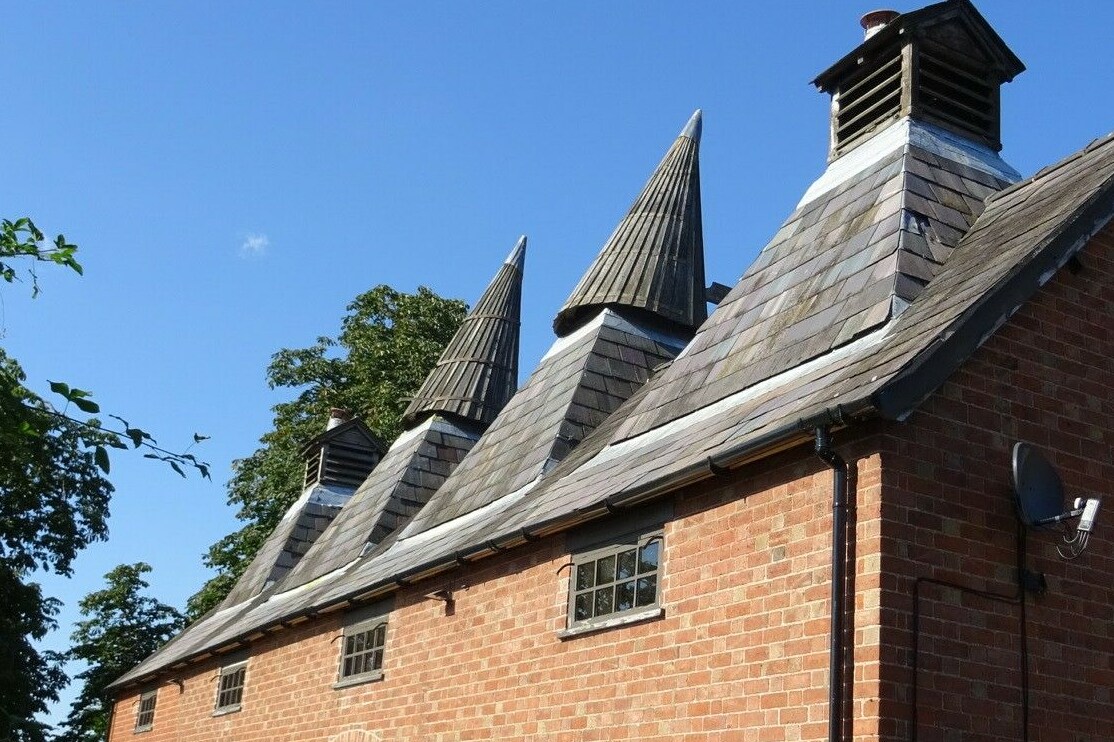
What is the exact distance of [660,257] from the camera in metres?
19.7

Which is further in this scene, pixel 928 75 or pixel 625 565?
pixel 928 75

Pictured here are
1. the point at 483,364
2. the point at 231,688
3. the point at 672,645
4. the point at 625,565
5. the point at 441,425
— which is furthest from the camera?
the point at 483,364

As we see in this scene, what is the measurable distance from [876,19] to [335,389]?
25029 millimetres

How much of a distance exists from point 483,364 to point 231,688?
7517mm

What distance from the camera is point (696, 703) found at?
9.06 metres

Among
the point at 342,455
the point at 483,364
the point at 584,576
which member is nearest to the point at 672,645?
the point at 584,576

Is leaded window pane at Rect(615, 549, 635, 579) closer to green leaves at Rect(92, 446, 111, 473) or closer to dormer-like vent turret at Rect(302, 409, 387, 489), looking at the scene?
green leaves at Rect(92, 446, 111, 473)

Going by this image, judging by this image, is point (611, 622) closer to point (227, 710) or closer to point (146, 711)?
point (227, 710)

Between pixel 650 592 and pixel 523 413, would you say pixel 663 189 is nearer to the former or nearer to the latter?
pixel 523 413

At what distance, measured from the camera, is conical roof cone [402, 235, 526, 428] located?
23.5m

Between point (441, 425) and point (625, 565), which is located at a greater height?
point (441, 425)

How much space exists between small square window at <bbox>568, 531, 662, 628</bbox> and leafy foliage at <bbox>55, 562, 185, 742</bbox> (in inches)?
1201

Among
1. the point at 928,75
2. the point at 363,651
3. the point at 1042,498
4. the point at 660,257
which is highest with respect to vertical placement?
the point at 660,257

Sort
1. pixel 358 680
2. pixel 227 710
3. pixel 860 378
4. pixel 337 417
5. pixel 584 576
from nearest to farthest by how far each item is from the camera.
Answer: pixel 860 378 → pixel 584 576 → pixel 358 680 → pixel 227 710 → pixel 337 417
